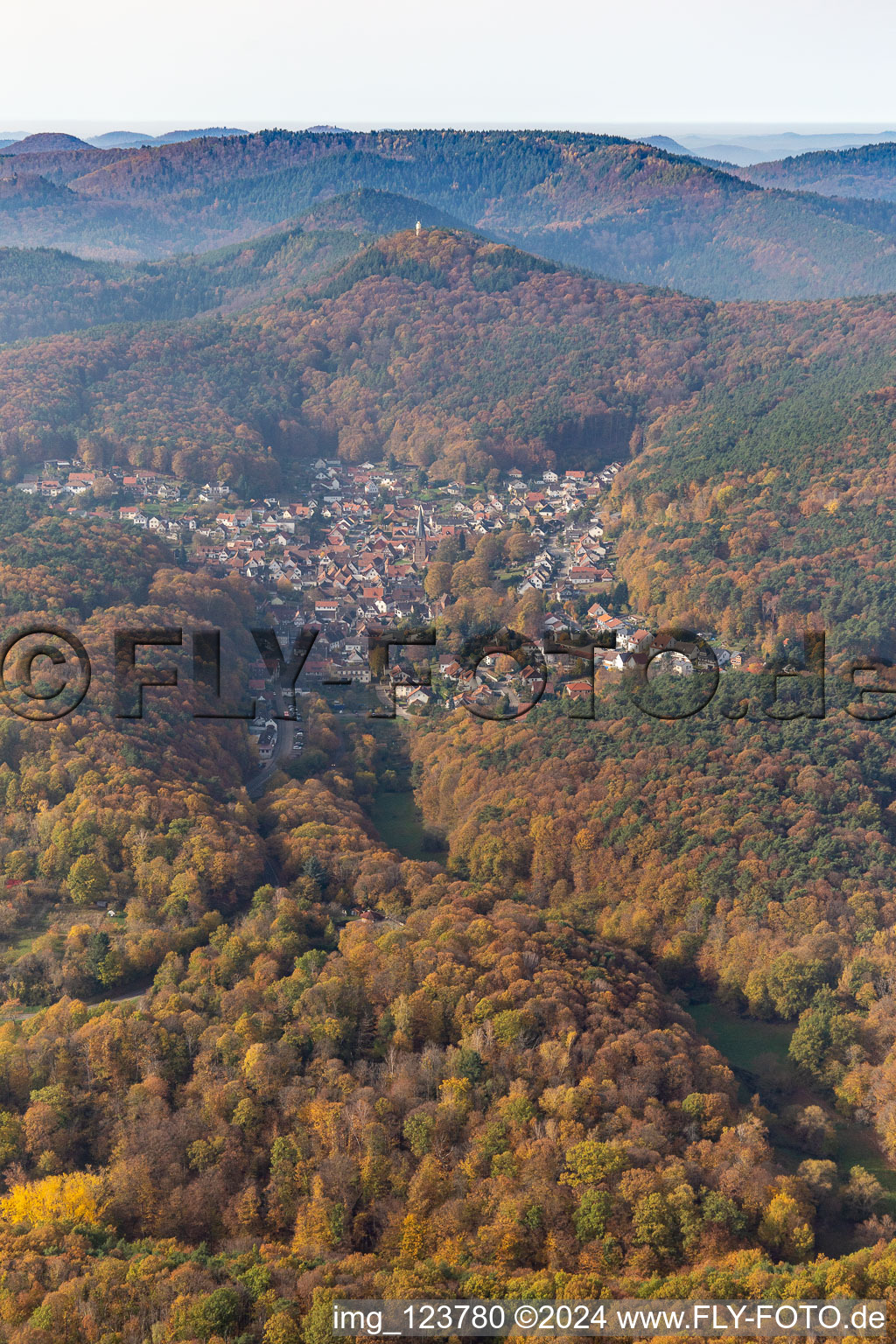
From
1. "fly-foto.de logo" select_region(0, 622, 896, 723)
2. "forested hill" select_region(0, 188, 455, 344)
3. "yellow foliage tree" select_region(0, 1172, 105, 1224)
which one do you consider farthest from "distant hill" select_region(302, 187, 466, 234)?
"yellow foliage tree" select_region(0, 1172, 105, 1224)

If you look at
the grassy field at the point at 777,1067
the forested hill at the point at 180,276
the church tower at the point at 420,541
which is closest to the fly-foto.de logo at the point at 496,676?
the grassy field at the point at 777,1067

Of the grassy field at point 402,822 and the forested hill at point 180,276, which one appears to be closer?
the grassy field at point 402,822

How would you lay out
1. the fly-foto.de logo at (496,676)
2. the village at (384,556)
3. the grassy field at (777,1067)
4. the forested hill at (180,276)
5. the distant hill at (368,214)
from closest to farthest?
the grassy field at (777,1067), the fly-foto.de logo at (496,676), the village at (384,556), the forested hill at (180,276), the distant hill at (368,214)

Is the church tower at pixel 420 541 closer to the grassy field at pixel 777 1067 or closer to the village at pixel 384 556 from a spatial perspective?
the village at pixel 384 556

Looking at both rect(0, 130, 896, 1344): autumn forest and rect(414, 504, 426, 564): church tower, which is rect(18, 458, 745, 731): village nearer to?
rect(414, 504, 426, 564): church tower

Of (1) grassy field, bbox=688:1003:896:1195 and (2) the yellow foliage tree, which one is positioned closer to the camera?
(2) the yellow foliage tree

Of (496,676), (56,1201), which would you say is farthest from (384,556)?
(56,1201)
